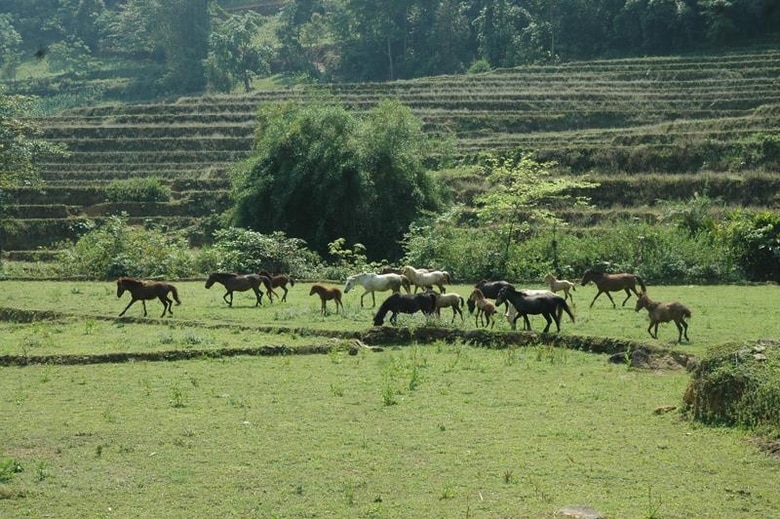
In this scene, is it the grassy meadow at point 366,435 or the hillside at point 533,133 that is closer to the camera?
the grassy meadow at point 366,435

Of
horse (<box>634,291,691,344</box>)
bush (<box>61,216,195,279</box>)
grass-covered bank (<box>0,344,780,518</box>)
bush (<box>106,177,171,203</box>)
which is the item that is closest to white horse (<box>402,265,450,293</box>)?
horse (<box>634,291,691,344</box>)

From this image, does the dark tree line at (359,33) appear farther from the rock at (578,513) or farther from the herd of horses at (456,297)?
the rock at (578,513)

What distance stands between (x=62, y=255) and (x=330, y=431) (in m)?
30.2

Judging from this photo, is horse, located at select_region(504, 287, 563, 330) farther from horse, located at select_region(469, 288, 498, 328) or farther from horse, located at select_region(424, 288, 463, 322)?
horse, located at select_region(424, 288, 463, 322)

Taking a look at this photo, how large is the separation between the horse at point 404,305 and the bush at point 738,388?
9.46 metres

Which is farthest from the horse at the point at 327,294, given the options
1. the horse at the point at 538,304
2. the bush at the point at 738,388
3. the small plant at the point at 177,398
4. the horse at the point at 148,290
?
the bush at the point at 738,388

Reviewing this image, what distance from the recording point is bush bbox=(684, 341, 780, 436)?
15.8m

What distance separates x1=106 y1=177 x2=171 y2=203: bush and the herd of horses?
27780 mm

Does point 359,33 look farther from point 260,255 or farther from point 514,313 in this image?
point 514,313

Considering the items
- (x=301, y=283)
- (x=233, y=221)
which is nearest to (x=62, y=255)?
(x=233, y=221)

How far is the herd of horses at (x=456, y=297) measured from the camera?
80.8ft

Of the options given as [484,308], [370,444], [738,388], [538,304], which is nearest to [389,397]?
[370,444]

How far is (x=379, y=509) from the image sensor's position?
1280cm

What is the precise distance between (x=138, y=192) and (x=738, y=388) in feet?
161
